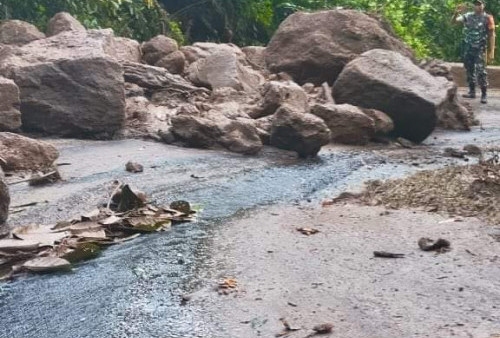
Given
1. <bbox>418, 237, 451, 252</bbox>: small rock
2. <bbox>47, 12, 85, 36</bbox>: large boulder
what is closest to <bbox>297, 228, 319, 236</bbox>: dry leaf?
<bbox>418, 237, 451, 252</bbox>: small rock

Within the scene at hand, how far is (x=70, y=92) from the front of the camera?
30.0ft

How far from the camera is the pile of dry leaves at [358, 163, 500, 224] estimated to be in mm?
5984

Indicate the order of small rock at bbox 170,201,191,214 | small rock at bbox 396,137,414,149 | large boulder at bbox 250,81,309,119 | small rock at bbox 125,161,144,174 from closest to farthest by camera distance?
small rock at bbox 170,201,191,214
small rock at bbox 125,161,144,174
large boulder at bbox 250,81,309,119
small rock at bbox 396,137,414,149

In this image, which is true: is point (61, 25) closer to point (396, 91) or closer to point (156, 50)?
point (156, 50)

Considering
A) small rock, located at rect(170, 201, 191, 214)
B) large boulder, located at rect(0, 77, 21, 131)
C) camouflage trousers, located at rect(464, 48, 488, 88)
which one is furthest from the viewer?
camouflage trousers, located at rect(464, 48, 488, 88)

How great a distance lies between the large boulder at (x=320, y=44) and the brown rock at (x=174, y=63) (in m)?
1.48

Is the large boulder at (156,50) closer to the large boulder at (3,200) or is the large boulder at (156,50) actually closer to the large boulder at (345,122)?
the large boulder at (345,122)

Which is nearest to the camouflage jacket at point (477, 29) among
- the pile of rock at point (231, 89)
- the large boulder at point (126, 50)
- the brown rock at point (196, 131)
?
the pile of rock at point (231, 89)

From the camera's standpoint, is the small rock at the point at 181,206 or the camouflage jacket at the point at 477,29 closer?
the small rock at the point at 181,206

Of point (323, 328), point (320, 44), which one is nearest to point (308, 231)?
point (323, 328)

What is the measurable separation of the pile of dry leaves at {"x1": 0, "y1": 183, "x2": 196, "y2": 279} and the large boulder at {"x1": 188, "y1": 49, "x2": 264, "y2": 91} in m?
4.80

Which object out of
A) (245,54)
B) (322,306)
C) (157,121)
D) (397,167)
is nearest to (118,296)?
(322,306)

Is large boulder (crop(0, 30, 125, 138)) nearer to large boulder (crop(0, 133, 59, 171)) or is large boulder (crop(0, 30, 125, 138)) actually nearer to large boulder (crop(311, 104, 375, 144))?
large boulder (crop(0, 133, 59, 171))

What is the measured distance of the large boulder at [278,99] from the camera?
9984 mm
